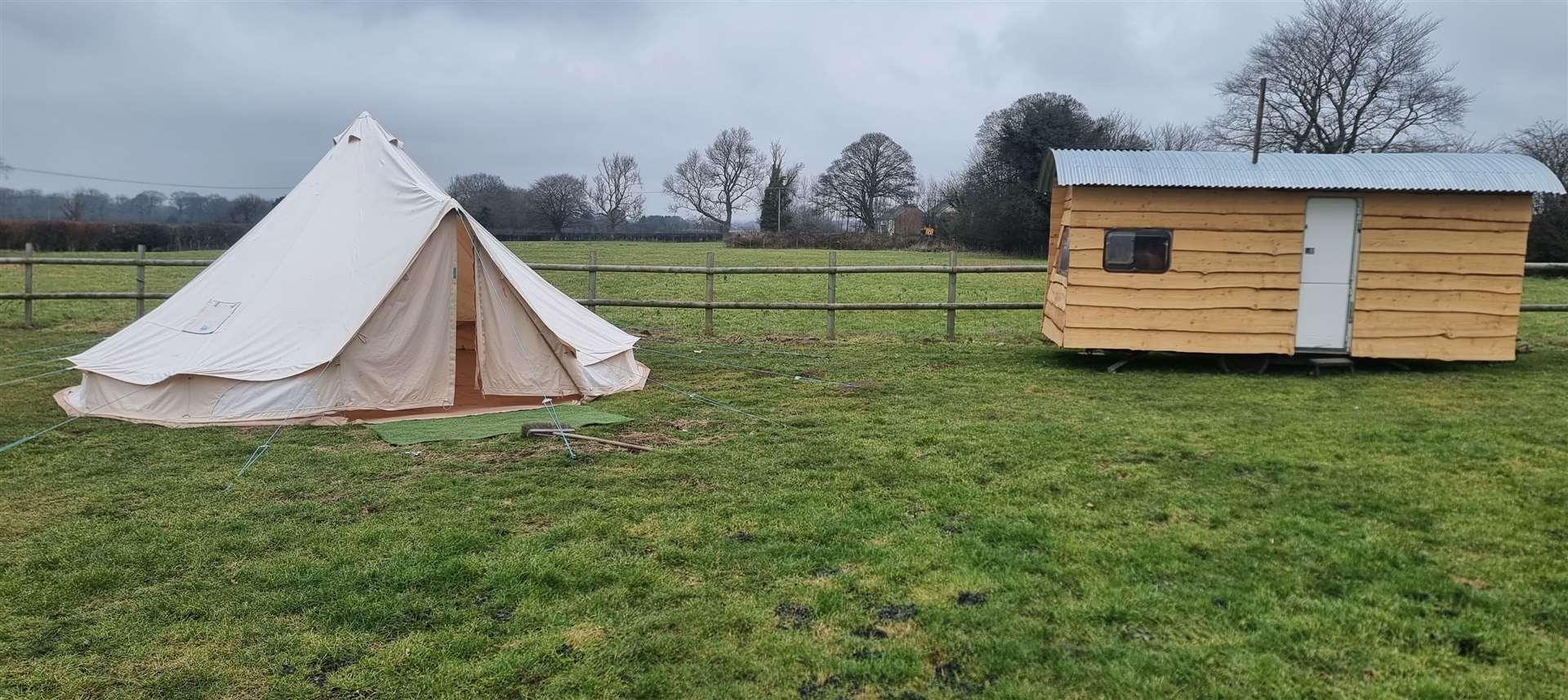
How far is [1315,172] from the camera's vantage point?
8750 millimetres

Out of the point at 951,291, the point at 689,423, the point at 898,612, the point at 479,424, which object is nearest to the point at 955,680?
the point at 898,612

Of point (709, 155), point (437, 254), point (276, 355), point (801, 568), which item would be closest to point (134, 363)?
point (276, 355)

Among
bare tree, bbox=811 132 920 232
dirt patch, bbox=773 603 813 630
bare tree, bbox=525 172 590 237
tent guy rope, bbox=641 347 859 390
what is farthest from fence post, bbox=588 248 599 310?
bare tree, bbox=811 132 920 232

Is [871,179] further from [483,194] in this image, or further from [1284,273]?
[1284,273]

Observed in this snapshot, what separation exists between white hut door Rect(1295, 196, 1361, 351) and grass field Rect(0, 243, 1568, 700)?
186 centimetres

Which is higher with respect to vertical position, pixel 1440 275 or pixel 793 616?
pixel 1440 275

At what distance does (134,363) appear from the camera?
22.7 ft

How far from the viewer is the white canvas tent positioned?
261 inches

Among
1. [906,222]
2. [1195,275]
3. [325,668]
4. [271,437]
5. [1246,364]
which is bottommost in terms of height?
[325,668]

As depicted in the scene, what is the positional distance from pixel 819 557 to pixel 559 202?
151ft

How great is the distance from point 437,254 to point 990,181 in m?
33.1

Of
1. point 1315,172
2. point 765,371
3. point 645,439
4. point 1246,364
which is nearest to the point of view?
point 645,439

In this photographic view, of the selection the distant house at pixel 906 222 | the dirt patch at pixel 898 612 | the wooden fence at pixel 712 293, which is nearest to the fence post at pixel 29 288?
the wooden fence at pixel 712 293

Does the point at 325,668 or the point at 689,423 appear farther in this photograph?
the point at 689,423
